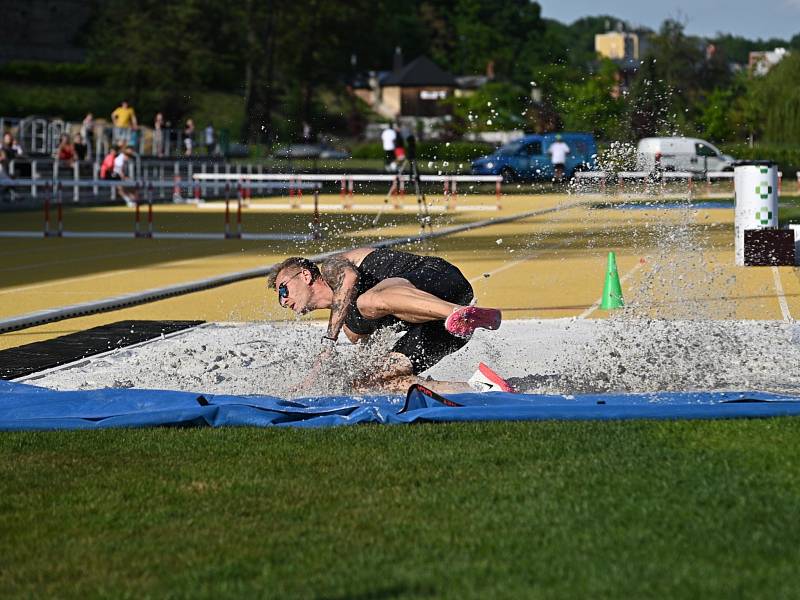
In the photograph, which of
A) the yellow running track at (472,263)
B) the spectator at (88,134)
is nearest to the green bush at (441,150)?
the yellow running track at (472,263)

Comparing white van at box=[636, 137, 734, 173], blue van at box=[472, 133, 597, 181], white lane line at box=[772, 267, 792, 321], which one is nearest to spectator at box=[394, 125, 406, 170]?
blue van at box=[472, 133, 597, 181]

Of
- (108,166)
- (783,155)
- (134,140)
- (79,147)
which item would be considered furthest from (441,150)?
(108,166)

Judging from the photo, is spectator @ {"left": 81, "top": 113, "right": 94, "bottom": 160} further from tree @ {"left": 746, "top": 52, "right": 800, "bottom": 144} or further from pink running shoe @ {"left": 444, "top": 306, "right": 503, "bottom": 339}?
pink running shoe @ {"left": 444, "top": 306, "right": 503, "bottom": 339}

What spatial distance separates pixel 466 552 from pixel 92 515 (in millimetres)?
1729

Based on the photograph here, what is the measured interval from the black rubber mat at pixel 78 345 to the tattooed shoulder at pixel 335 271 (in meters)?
2.43

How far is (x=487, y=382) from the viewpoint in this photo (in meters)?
9.32

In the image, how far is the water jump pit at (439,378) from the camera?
836cm

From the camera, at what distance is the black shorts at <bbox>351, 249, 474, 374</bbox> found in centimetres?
941

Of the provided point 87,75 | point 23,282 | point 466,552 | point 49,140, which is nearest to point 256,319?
point 23,282

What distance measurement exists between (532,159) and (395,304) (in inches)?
1711

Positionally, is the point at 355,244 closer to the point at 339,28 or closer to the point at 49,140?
the point at 49,140

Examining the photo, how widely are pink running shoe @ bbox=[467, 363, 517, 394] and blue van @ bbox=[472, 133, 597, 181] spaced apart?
37130 mm

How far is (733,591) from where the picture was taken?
16.3 ft

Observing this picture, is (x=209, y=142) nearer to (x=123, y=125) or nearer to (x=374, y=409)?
(x=123, y=125)
